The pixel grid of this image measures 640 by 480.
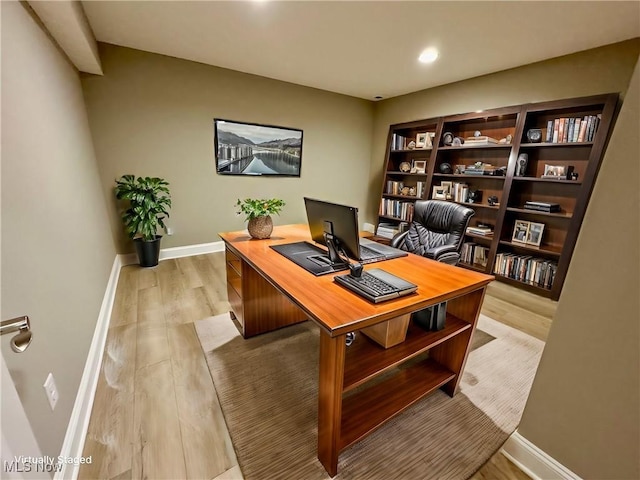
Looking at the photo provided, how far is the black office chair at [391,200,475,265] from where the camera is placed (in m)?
2.47

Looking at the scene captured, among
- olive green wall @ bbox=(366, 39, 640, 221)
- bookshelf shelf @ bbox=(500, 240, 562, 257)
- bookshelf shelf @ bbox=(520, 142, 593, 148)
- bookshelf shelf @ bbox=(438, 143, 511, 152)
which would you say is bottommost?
bookshelf shelf @ bbox=(500, 240, 562, 257)

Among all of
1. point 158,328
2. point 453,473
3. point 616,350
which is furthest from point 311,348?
point 616,350

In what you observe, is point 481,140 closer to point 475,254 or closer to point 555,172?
point 555,172

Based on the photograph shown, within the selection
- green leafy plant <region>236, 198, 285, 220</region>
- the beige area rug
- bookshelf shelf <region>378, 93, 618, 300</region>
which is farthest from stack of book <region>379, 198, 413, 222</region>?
green leafy plant <region>236, 198, 285, 220</region>

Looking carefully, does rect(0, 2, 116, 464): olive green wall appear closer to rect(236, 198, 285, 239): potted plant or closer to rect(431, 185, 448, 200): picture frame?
rect(236, 198, 285, 239): potted plant

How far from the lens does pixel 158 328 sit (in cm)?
214

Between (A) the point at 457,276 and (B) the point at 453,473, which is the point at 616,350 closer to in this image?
(A) the point at 457,276

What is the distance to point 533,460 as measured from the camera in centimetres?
118

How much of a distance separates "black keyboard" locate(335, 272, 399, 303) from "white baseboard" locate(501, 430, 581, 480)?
92cm

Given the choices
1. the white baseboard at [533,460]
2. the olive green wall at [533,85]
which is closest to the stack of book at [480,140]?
the olive green wall at [533,85]

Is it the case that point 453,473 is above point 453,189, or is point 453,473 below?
below

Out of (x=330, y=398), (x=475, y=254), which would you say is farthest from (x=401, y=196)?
(x=330, y=398)

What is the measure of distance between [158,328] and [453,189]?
3.76 meters

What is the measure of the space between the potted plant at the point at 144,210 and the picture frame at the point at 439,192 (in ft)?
11.7
